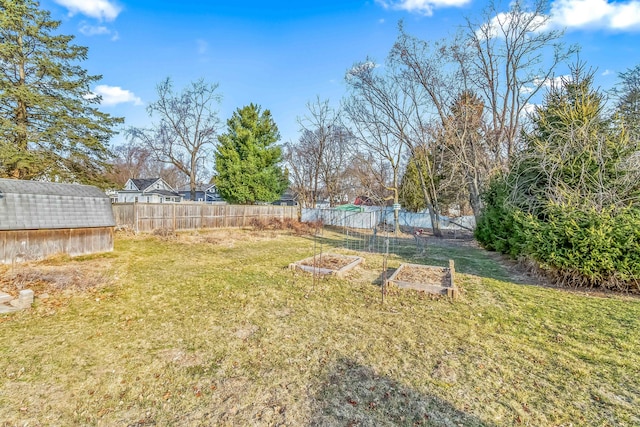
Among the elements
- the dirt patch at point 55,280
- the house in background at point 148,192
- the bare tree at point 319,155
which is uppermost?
the bare tree at point 319,155

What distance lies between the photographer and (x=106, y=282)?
5.80m

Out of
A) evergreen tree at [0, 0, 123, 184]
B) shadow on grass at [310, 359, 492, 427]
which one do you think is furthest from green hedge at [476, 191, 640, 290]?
evergreen tree at [0, 0, 123, 184]

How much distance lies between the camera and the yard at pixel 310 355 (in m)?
2.37

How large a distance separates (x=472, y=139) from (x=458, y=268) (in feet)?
33.3

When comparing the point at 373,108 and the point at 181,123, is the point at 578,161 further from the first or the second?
the point at 181,123

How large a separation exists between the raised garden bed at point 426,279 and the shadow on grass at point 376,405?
296 centimetres

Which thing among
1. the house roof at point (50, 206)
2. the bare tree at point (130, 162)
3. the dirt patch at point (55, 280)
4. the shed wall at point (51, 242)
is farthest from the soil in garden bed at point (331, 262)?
the bare tree at point (130, 162)

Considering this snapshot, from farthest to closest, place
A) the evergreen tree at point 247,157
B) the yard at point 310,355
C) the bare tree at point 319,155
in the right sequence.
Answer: the bare tree at point 319,155
the evergreen tree at point 247,157
the yard at point 310,355

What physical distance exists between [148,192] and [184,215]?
1809 cm

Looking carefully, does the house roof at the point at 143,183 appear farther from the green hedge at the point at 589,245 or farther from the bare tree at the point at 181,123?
the green hedge at the point at 589,245

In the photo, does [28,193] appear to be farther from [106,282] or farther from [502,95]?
[502,95]

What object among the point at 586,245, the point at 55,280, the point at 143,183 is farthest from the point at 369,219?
the point at 143,183

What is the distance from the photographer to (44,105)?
35.8 feet

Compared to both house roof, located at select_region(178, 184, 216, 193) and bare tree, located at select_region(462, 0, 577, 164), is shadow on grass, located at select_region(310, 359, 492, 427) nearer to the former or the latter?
bare tree, located at select_region(462, 0, 577, 164)
